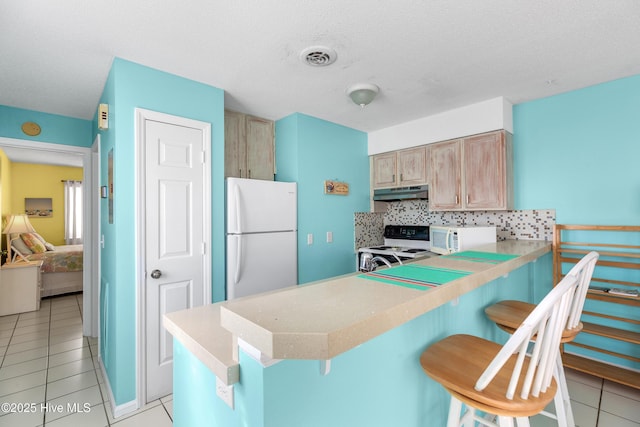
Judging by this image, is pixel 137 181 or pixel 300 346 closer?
pixel 300 346

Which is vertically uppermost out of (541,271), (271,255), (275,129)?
(275,129)

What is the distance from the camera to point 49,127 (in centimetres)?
303

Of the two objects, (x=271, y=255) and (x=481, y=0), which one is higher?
(x=481, y=0)

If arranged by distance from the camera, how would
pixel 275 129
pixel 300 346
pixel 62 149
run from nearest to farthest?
pixel 300 346 → pixel 62 149 → pixel 275 129

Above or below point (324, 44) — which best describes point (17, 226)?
below

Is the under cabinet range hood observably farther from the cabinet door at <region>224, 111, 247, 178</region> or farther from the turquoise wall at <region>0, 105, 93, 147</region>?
the turquoise wall at <region>0, 105, 93, 147</region>

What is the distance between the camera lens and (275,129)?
3531mm

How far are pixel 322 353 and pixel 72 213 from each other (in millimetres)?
8415

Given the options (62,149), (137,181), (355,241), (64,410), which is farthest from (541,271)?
(62,149)

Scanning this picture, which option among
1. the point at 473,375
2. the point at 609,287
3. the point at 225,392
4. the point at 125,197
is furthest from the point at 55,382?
the point at 609,287

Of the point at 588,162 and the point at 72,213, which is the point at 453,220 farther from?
the point at 72,213

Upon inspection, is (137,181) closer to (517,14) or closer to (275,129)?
(275,129)

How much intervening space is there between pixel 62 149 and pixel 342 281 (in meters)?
3.50

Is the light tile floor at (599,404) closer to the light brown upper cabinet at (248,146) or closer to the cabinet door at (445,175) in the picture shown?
the cabinet door at (445,175)
